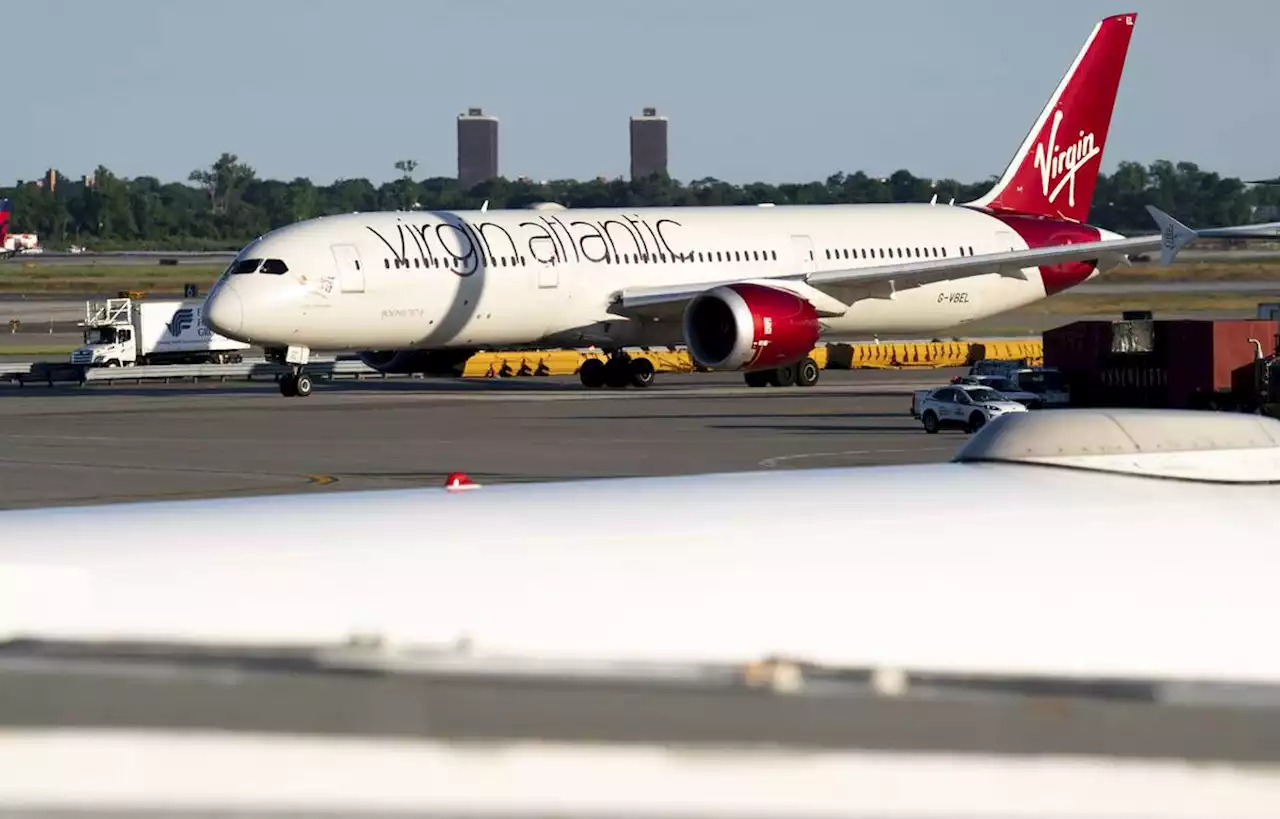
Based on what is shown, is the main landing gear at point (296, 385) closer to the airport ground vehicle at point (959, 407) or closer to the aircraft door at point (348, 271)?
the aircraft door at point (348, 271)

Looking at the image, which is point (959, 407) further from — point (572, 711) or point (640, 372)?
point (572, 711)

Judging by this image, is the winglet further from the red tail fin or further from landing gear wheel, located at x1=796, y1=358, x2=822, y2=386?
the red tail fin

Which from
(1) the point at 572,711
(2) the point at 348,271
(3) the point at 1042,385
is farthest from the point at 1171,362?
(1) the point at 572,711

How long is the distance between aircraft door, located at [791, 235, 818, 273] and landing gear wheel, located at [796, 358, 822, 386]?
7.62 ft

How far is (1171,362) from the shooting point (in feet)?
114

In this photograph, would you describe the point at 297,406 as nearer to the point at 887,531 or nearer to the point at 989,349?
the point at 989,349

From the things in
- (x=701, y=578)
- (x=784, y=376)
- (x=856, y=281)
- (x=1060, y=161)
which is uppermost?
(x=1060, y=161)

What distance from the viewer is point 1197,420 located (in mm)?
7016

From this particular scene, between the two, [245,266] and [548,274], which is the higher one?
[245,266]

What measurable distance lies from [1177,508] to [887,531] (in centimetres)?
103

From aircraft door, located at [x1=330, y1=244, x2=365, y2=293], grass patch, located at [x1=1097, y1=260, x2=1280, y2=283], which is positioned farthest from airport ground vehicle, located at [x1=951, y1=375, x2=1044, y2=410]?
grass patch, located at [x1=1097, y1=260, x2=1280, y2=283]

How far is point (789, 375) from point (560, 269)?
6.47 m

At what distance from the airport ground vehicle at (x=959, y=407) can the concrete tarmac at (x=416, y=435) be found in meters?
0.34

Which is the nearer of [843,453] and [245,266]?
[843,453]
